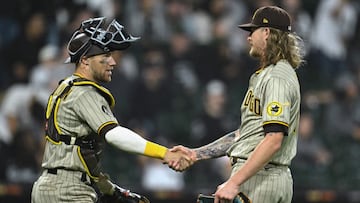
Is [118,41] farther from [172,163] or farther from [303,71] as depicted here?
[303,71]

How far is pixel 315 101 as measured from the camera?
1252 cm

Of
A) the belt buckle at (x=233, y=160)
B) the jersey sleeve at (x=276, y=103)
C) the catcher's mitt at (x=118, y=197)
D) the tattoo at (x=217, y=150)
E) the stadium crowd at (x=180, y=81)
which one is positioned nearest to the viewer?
the jersey sleeve at (x=276, y=103)

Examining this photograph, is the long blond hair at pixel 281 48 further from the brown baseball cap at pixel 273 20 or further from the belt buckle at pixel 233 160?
the belt buckle at pixel 233 160

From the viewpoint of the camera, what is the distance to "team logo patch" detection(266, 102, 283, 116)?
6.01m

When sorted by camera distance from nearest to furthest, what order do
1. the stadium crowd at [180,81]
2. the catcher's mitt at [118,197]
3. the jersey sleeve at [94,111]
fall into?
1. the jersey sleeve at [94,111]
2. the catcher's mitt at [118,197]
3. the stadium crowd at [180,81]

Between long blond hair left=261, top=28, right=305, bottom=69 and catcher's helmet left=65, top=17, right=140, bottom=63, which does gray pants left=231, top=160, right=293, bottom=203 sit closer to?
long blond hair left=261, top=28, right=305, bottom=69

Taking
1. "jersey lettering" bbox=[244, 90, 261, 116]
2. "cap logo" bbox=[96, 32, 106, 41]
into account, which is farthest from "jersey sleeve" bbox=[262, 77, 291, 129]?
"cap logo" bbox=[96, 32, 106, 41]

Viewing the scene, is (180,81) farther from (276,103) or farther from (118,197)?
(276,103)

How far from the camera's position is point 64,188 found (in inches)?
246

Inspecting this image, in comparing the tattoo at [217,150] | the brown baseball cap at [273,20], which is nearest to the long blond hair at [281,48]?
the brown baseball cap at [273,20]

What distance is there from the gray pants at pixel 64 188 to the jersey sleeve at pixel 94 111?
35 cm

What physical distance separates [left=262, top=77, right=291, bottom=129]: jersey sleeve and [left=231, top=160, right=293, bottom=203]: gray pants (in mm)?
354

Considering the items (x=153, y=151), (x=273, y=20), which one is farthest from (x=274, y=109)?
(x=153, y=151)

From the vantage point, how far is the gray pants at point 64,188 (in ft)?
20.5
